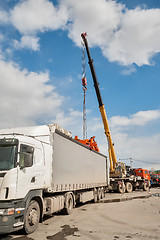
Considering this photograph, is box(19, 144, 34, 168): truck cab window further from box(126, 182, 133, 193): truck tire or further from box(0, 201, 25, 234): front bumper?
box(126, 182, 133, 193): truck tire

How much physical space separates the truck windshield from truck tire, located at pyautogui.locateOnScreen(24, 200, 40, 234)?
1599mm

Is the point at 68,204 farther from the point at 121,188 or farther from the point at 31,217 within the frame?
the point at 121,188

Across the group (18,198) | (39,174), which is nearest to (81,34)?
(39,174)

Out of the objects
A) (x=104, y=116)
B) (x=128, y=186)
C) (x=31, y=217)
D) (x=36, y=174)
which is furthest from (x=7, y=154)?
(x=128, y=186)

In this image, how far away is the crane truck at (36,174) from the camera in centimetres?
570

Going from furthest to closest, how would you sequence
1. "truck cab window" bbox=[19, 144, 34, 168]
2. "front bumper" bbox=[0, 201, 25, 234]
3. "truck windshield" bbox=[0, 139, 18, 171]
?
1. "truck cab window" bbox=[19, 144, 34, 168]
2. "truck windshield" bbox=[0, 139, 18, 171]
3. "front bumper" bbox=[0, 201, 25, 234]

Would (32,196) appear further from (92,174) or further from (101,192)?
(101,192)

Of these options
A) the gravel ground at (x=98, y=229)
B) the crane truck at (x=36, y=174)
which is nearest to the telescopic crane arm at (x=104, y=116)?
the crane truck at (x=36, y=174)

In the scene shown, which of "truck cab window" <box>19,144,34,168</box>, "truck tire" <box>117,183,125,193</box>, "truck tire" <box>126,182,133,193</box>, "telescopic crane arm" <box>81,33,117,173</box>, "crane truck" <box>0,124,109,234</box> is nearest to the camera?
"crane truck" <box>0,124,109,234</box>

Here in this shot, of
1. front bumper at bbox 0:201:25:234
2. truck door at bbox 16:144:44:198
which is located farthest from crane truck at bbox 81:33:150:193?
front bumper at bbox 0:201:25:234

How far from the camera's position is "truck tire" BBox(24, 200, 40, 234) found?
20.6 feet

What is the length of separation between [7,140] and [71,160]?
15.4 feet

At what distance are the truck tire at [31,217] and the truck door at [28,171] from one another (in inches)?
22.1

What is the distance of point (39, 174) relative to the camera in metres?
7.22
